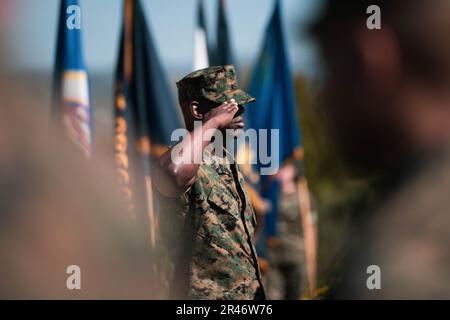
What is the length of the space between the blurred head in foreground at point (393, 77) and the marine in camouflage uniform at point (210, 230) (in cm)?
308

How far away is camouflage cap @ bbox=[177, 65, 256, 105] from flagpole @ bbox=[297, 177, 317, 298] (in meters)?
2.83

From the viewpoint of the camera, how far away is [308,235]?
5.57m

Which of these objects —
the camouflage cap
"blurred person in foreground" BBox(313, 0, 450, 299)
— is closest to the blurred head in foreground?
"blurred person in foreground" BBox(313, 0, 450, 299)

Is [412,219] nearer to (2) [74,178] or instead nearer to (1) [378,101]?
(1) [378,101]

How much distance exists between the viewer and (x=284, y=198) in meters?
5.50

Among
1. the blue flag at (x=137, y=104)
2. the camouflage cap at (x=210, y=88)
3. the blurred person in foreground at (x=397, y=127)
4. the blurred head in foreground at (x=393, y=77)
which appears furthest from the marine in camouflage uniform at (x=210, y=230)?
the blurred head in foreground at (x=393, y=77)

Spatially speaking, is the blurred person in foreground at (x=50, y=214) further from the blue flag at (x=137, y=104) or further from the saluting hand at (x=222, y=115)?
the saluting hand at (x=222, y=115)

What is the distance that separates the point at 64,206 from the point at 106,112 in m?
0.67

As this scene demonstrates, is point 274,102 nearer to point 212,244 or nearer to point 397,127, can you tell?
point 397,127

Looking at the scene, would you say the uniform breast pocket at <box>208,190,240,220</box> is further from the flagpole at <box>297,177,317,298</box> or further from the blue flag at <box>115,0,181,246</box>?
the flagpole at <box>297,177,317,298</box>

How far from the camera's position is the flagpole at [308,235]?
5523 millimetres

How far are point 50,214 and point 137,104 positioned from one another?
911 millimetres

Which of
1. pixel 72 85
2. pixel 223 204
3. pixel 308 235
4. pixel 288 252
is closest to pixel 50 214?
pixel 72 85

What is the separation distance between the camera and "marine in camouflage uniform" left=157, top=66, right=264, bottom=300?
8.81ft
